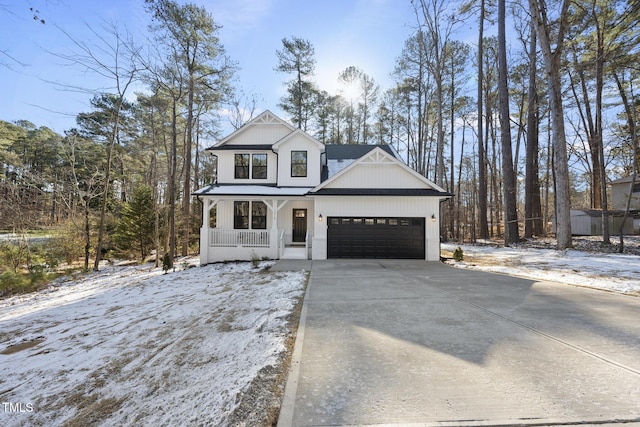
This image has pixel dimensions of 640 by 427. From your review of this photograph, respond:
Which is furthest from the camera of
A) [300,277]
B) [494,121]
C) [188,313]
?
[494,121]

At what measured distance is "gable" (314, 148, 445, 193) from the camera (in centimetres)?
1204

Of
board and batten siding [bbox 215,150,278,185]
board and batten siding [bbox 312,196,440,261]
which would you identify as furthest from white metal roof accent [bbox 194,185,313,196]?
board and batten siding [bbox 312,196,440,261]

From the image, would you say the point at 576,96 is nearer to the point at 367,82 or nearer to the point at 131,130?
the point at 367,82

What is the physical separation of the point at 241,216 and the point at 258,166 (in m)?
2.71

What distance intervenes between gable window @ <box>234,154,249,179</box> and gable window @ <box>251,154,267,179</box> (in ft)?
1.05

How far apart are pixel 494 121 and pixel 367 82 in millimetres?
11397

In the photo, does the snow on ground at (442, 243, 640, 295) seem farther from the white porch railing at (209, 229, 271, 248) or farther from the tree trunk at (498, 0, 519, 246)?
the white porch railing at (209, 229, 271, 248)

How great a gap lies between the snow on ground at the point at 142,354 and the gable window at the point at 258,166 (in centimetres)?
787

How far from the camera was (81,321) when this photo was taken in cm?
538

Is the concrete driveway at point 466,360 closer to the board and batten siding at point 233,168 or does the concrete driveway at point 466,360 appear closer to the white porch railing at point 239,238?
the white porch railing at point 239,238

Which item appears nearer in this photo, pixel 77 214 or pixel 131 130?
pixel 77 214

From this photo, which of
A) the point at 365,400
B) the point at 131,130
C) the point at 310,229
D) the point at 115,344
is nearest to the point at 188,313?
the point at 115,344

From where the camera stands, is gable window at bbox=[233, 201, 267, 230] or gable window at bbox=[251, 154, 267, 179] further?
gable window at bbox=[251, 154, 267, 179]

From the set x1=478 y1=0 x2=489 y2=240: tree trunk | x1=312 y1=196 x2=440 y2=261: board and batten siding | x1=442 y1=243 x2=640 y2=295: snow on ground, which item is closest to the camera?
x1=442 y1=243 x2=640 y2=295: snow on ground
